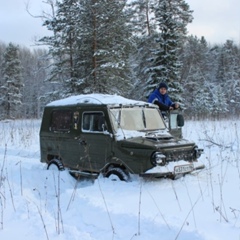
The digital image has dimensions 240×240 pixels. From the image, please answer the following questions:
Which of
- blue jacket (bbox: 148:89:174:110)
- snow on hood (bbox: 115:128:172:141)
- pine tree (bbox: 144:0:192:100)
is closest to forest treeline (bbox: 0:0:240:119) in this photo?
pine tree (bbox: 144:0:192:100)

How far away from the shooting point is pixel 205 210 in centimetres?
496

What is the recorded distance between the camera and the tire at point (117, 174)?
266 inches

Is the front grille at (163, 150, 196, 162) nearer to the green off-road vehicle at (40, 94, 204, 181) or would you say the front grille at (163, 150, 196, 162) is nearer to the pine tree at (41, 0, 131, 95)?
the green off-road vehicle at (40, 94, 204, 181)

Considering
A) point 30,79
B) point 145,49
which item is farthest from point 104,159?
point 30,79

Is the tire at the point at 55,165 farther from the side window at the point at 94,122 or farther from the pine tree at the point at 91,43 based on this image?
the pine tree at the point at 91,43

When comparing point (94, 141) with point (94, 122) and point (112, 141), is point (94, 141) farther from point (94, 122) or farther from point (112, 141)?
point (112, 141)

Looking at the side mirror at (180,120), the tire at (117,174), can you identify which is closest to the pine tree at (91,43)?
the side mirror at (180,120)

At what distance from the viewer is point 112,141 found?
23.4ft

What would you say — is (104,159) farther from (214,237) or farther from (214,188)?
(214,237)

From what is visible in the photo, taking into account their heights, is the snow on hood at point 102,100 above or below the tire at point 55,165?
above

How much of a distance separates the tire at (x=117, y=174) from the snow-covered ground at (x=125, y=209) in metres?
0.15

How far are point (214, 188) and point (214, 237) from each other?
235 centimetres

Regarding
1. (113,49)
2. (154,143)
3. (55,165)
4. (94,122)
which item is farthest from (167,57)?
(154,143)

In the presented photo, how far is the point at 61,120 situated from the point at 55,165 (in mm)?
1108
